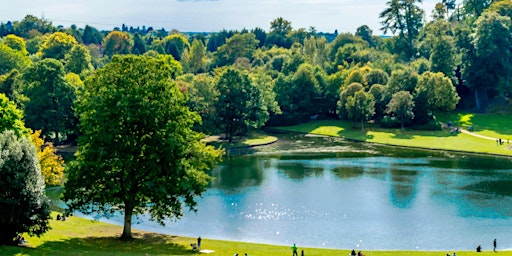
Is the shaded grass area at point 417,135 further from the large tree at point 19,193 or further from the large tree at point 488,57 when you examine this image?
the large tree at point 19,193

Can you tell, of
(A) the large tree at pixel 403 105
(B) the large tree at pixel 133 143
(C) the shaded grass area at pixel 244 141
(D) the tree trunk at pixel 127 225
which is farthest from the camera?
(A) the large tree at pixel 403 105

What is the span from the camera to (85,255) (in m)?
37.1

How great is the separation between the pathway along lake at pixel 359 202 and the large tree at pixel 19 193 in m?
13.5

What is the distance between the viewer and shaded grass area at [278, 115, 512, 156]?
306 ft

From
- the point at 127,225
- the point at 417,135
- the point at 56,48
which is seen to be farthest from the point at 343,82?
the point at 127,225

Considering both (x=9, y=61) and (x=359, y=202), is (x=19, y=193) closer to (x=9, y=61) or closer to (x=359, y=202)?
(x=359, y=202)

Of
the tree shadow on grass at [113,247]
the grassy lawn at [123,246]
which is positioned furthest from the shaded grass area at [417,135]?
the tree shadow on grass at [113,247]

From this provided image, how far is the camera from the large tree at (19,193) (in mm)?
37625

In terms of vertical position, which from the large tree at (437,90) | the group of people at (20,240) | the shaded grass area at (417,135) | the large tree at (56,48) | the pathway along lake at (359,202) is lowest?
the pathway along lake at (359,202)

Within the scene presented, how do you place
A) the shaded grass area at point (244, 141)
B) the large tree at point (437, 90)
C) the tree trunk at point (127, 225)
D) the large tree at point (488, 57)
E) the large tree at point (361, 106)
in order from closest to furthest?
the tree trunk at point (127, 225), the shaded grass area at point (244, 141), the large tree at point (361, 106), the large tree at point (437, 90), the large tree at point (488, 57)

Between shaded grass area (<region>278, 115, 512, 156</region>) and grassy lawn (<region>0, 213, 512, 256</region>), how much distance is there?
2058 inches

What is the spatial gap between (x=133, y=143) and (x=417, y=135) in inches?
2664

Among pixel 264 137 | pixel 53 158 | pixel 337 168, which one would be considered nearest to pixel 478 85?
pixel 264 137

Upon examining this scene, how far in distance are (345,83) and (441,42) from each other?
→ 1897 centimetres
